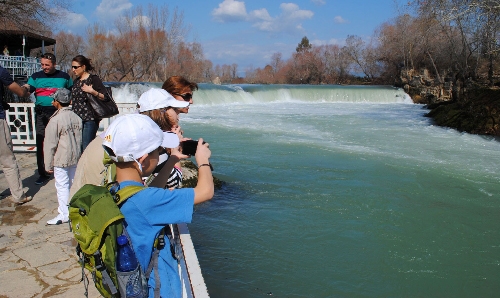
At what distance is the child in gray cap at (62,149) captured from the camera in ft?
15.0

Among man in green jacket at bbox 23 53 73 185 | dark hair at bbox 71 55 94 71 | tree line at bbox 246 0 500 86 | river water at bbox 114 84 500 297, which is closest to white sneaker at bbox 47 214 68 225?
river water at bbox 114 84 500 297

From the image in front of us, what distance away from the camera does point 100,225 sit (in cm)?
169

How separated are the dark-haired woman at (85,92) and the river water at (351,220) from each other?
6.17ft

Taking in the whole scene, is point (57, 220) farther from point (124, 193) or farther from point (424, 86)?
point (424, 86)

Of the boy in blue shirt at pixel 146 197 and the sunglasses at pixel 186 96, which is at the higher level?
the sunglasses at pixel 186 96

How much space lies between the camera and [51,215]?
4.88 meters

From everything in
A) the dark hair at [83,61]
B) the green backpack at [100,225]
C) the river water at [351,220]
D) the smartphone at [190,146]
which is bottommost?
the river water at [351,220]

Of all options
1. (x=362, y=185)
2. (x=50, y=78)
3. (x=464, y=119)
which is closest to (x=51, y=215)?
(x=50, y=78)

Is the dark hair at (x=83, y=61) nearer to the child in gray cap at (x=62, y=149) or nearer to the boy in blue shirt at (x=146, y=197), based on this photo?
the child in gray cap at (x=62, y=149)

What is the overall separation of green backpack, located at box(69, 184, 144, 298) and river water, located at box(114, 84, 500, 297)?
2.61m

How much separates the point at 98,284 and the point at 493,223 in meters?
6.25

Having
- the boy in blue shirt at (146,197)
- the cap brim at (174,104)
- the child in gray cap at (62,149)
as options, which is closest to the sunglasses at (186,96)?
the cap brim at (174,104)

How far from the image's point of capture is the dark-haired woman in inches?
195

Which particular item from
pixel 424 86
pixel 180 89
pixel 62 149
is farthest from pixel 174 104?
pixel 424 86
